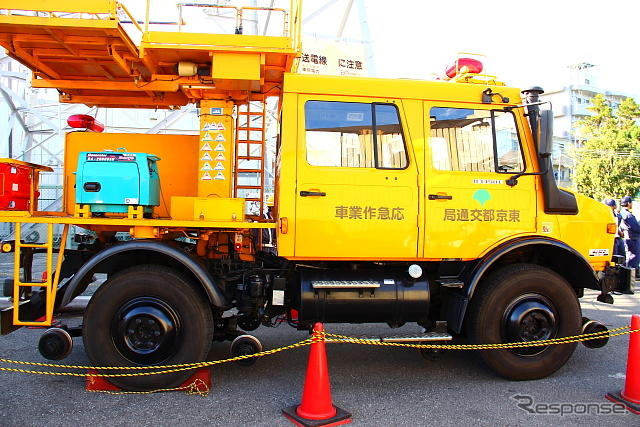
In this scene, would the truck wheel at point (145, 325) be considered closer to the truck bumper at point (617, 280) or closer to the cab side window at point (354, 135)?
the cab side window at point (354, 135)

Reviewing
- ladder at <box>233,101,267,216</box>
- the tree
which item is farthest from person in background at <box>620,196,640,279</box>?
the tree

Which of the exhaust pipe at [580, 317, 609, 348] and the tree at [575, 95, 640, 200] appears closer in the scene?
the exhaust pipe at [580, 317, 609, 348]

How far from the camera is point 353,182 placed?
456 cm

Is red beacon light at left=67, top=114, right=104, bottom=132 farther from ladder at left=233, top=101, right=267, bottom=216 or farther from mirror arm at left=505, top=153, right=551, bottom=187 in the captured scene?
mirror arm at left=505, top=153, right=551, bottom=187

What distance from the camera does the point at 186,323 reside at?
4434mm

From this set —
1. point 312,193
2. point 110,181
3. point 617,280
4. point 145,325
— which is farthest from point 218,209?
point 617,280

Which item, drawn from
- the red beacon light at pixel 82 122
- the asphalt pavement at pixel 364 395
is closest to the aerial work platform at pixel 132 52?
the red beacon light at pixel 82 122

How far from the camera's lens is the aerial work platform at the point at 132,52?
422cm

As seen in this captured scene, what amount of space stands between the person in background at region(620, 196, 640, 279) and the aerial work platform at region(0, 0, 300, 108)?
8604 mm

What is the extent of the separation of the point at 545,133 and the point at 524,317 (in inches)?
66.5

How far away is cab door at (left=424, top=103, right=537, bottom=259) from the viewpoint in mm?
4664

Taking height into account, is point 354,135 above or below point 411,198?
above

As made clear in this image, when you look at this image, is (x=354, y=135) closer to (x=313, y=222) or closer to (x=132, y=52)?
(x=313, y=222)

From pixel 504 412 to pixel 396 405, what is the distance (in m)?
0.86
